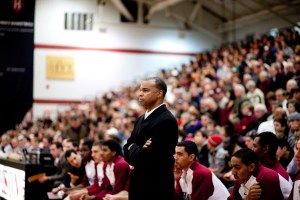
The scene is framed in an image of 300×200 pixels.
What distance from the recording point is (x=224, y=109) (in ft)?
40.6

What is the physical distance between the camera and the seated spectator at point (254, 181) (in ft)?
16.2

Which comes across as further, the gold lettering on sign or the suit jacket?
the gold lettering on sign

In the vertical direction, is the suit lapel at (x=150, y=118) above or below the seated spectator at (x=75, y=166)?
above

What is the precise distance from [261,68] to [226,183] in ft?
20.1

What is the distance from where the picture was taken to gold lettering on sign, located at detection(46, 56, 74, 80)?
2375cm

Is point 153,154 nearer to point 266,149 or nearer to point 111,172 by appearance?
point 266,149

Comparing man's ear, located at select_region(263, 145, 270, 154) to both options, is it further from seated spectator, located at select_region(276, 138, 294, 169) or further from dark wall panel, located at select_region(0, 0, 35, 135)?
dark wall panel, located at select_region(0, 0, 35, 135)

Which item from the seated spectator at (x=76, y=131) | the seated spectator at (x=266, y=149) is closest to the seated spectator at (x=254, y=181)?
the seated spectator at (x=266, y=149)

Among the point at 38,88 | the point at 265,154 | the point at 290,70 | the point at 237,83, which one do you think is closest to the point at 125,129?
the point at 237,83

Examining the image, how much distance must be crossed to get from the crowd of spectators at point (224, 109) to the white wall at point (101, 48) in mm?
3238

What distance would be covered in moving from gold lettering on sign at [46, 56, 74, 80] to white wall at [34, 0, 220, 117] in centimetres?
18

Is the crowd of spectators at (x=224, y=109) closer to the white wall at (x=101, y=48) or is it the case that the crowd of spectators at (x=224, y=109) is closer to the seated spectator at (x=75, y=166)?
the seated spectator at (x=75, y=166)

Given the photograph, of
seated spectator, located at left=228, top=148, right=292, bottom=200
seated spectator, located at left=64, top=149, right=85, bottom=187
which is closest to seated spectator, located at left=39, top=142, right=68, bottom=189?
seated spectator, located at left=64, top=149, right=85, bottom=187

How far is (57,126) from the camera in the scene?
60.9 feet
